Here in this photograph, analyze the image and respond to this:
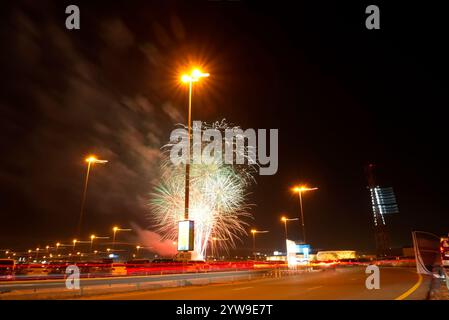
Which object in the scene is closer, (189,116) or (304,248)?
(189,116)

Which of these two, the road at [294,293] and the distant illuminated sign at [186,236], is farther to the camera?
the distant illuminated sign at [186,236]

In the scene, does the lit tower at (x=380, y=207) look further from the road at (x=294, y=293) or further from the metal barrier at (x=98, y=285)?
the road at (x=294, y=293)

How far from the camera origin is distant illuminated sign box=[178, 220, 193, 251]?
21.8 m

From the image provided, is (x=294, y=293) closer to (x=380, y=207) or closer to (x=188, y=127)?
(x=188, y=127)

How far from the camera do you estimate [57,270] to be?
3872 centimetres

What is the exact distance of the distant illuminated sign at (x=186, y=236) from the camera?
2175 cm

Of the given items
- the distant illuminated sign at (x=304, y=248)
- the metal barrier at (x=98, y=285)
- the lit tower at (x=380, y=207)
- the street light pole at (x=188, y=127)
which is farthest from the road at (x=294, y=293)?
the lit tower at (x=380, y=207)

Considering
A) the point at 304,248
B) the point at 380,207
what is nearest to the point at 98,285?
the point at 304,248

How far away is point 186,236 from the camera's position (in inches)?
858
